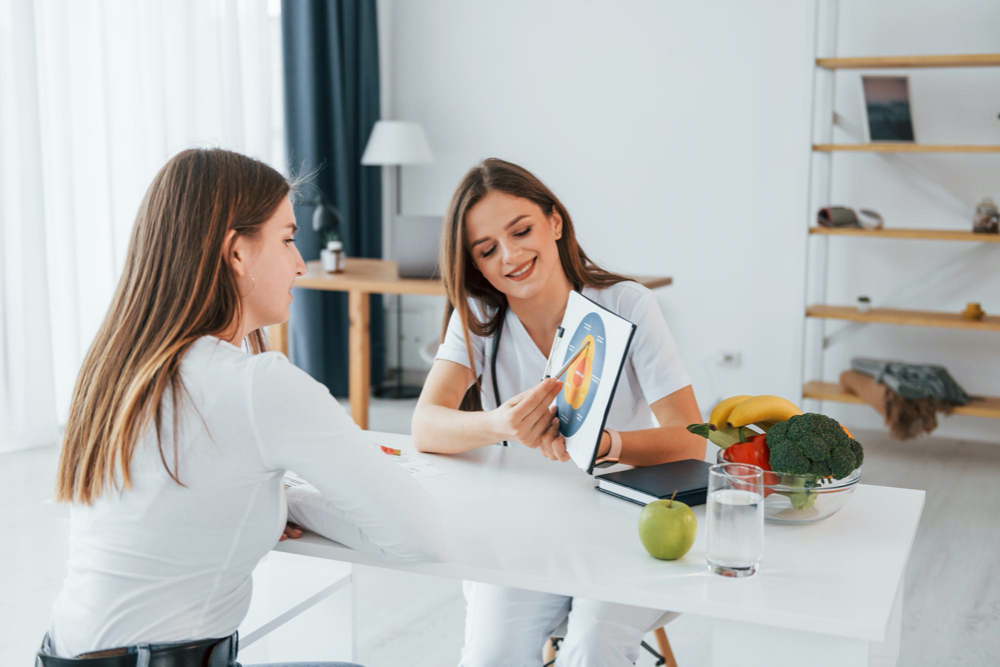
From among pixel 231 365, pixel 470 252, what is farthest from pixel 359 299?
pixel 231 365

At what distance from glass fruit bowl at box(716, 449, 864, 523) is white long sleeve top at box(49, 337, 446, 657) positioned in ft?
1.47

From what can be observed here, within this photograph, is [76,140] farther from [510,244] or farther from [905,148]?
[905,148]

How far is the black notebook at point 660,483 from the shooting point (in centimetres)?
133

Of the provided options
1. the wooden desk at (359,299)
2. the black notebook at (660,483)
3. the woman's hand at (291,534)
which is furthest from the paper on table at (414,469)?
the wooden desk at (359,299)

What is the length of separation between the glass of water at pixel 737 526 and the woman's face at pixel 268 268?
0.58 m

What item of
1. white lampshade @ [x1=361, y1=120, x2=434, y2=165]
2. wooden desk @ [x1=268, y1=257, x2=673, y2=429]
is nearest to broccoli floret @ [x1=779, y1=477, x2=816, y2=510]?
wooden desk @ [x1=268, y1=257, x2=673, y2=429]

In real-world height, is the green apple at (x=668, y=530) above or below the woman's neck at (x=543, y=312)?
below

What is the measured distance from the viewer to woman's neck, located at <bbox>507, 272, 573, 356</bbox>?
1.85m

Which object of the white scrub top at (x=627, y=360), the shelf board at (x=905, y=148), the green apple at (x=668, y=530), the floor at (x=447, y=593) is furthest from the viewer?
the shelf board at (x=905, y=148)

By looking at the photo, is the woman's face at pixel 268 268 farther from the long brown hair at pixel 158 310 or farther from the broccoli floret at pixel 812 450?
the broccoli floret at pixel 812 450

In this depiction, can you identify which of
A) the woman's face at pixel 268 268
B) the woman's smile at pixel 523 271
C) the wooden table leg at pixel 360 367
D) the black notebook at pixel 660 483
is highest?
the woman's face at pixel 268 268

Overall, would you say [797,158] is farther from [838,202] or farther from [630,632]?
[630,632]

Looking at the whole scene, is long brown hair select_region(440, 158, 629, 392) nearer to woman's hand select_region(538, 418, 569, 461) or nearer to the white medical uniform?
the white medical uniform

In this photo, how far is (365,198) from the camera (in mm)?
4887
